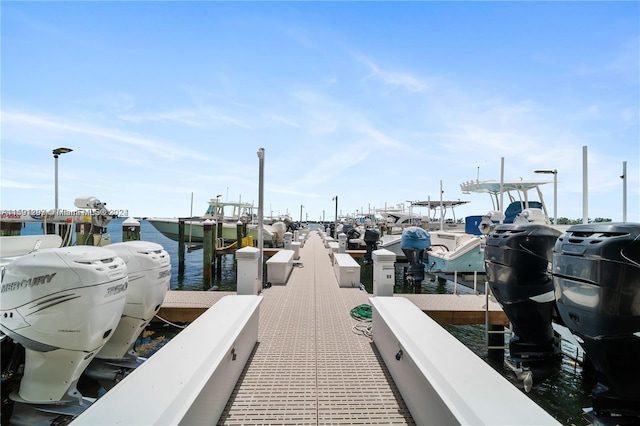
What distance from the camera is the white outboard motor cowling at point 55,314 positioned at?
313cm

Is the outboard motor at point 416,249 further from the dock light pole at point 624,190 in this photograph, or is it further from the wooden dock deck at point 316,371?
the dock light pole at point 624,190

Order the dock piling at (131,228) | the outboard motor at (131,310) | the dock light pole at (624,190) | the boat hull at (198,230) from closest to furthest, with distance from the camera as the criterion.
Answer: the outboard motor at (131,310)
the dock light pole at (624,190)
the dock piling at (131,228)
the boat hull at (198,230)

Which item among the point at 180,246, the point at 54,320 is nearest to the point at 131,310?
the point at 54,320

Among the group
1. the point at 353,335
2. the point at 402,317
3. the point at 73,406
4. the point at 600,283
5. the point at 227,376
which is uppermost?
the point at 600,283

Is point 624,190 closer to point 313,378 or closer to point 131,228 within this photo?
point 313,378

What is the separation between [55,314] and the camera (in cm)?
312

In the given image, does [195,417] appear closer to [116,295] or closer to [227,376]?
[227,376]

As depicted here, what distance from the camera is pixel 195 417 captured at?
6.52 feet

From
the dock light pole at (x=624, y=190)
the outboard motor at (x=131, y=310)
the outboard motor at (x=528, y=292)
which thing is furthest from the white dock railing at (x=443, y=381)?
the dock light pole at (x=624, y=190)

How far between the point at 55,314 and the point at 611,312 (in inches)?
203

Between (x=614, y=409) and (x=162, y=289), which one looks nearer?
(x=614, y=409)

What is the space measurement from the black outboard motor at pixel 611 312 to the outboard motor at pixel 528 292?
42.7 inches

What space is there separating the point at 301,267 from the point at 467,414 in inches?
355

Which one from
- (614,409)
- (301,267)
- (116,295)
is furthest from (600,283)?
(301,267)
